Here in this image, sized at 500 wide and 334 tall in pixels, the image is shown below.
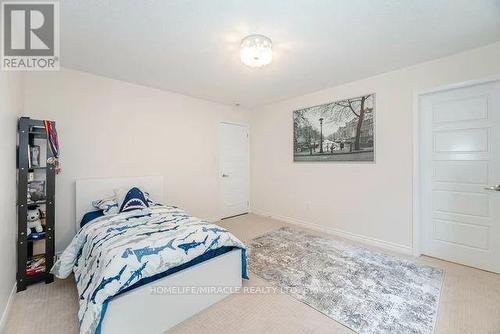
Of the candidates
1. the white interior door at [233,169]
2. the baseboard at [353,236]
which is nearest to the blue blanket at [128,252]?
the baseboard at [353,236]

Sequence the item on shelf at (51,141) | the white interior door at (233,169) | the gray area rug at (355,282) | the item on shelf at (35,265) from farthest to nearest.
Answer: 1. the white interior door at (233,169)
2. the item on shelf at (51,141)
3. the item on shelf at (35,265)
4. the gray area rug at (355,282)

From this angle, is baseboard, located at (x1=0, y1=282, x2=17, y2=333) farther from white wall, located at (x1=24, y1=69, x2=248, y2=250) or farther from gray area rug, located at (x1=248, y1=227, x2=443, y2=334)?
gray area rug, located at (x1=248, y1=227, x2=443, y2=334)

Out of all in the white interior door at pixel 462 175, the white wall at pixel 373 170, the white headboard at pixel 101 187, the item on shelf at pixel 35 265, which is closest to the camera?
the item on shelf at pixel 35 265

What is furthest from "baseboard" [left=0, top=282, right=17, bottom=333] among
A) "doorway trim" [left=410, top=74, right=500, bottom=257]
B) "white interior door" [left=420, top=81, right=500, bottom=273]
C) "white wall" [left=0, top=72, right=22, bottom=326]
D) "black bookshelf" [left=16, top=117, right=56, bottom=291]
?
"white interior door" [left=420, top=81, right=500, bottom=273]

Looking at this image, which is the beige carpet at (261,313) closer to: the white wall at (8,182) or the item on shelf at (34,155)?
the white wall at (8,182)

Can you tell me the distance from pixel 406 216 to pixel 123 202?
3.62 metres

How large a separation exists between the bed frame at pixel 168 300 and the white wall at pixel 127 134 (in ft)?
6.58

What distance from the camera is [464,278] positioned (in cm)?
224

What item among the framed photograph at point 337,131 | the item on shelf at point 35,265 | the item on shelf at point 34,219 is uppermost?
the framed photograph at point 337,131

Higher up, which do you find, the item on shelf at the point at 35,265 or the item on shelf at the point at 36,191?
the item on shelf at the point at 36,191

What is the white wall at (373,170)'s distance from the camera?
8.47 ft

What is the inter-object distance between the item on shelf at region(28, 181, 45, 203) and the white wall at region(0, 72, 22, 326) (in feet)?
0.59

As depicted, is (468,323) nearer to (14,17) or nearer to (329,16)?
(329,16)

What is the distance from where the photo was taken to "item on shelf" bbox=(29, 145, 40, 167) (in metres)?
2.20
